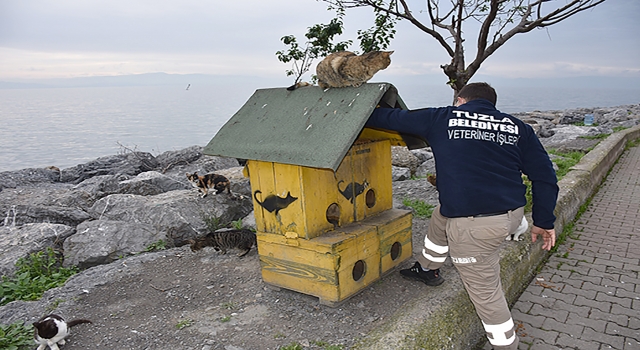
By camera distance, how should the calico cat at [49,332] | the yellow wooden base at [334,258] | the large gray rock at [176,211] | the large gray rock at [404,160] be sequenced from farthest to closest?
the large gray rock at [404,160] < the large gray rock at [176,211] < the yellow wooden base at [334,258] < the calico cat at [49,332]

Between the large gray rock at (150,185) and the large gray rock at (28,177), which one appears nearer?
the large gray rock at (150,185)

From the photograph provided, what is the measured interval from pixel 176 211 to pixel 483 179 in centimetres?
457

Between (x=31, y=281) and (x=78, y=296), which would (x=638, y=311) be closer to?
(x=78, y=296)

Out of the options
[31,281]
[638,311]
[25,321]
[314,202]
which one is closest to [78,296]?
[25,321]

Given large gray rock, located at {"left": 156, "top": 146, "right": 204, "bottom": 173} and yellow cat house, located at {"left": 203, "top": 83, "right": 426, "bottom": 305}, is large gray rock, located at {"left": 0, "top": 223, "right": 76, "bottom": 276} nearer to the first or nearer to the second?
yellow cat house, located at {"left": 203, "top": 83, "right": 426, "bottom": 305}

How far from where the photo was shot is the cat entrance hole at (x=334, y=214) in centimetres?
413

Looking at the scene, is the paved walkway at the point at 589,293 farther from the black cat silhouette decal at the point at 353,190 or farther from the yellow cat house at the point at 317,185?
the black cat silhouette decal at the point at 353,190

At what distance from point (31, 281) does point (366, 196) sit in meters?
3.95

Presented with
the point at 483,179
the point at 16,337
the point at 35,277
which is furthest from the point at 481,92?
the point at 35,277

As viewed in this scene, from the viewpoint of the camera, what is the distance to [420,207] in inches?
266

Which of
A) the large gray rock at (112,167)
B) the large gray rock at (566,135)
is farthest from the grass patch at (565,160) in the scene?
the large gray rock at (112,167)

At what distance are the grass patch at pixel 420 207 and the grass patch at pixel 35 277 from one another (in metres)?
4.53

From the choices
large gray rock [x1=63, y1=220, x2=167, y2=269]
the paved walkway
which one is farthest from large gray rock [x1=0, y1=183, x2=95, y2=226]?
the paved walkway

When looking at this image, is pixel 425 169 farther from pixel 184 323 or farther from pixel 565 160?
pixel 184 323
